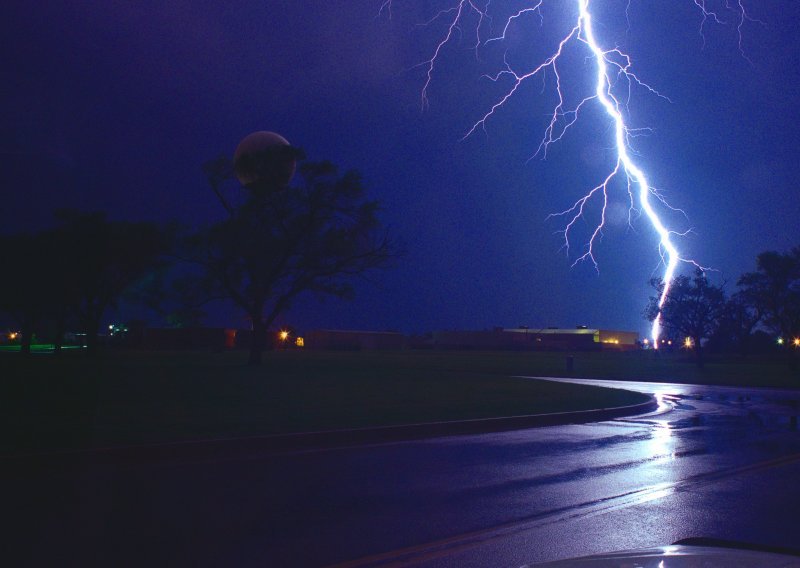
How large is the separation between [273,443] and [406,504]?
15.7 ft

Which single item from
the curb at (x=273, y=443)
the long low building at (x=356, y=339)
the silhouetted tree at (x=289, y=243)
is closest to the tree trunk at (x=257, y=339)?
the silhouetted tree at (x=289, y=243)

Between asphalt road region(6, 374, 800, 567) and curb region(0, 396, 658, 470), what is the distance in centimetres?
21

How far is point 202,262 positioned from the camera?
36.7 meters

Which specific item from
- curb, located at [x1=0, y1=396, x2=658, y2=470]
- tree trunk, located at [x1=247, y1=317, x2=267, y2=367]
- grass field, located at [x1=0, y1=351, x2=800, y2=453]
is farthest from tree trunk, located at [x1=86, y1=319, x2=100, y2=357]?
curb, located at [x1=0, y1=396, x2=658, y2=470]

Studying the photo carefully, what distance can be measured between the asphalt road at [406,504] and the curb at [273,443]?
21 cm

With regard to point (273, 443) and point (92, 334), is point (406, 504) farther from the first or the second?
point (92, 334)

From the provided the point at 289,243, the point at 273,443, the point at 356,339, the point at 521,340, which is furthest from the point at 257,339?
the point at 521,340

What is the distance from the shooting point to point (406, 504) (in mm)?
7988

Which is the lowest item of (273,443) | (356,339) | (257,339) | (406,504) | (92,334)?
(406,504)

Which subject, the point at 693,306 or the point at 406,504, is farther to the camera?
the point at 693,306

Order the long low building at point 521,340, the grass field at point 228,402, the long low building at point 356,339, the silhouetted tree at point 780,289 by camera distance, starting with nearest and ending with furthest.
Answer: the grass field at point 228,402
the silhouetted tree at point 780,289
the long low building at point 521,340
the long low building at point 356,339

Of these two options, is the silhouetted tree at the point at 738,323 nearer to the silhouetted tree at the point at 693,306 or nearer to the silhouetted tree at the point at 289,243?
the silhouetted tree at the point at 693,306

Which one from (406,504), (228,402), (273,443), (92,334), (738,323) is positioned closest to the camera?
(406,504)

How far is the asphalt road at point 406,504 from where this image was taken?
6.18 metres
